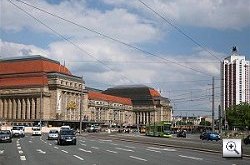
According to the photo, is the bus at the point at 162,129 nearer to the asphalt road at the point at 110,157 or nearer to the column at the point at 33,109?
the asphalt road at the point at 110,157

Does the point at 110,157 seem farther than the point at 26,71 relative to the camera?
No

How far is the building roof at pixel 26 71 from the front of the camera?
160 metres

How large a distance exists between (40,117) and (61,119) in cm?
852

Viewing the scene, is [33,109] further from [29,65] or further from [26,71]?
[29,65]

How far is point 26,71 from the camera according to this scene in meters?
164

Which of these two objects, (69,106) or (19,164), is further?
(69,106)

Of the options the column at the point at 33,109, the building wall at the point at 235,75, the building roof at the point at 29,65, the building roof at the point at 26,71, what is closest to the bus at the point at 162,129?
the building wall at the point at 235,75

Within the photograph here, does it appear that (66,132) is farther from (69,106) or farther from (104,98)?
(104,98)

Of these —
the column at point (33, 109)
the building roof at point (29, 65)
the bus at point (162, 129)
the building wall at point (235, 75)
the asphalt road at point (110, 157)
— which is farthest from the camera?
the building roof at point (29, 65)

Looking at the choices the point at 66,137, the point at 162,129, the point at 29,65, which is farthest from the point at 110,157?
the point at 29,65

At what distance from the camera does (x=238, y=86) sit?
52.7 meters

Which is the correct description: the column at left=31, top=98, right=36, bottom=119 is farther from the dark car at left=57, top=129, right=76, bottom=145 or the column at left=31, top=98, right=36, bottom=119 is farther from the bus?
the dark car at left=57, top=129, right=76, bottom=145

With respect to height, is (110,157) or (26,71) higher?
(26,71)

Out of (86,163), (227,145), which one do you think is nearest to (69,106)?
(86,163)
